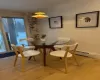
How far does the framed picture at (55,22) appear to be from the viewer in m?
4.30

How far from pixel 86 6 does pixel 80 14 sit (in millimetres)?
313

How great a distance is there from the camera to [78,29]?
3.82 meters

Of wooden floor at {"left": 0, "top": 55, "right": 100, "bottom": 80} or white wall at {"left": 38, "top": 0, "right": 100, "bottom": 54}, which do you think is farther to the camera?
white wall at {"left": 38, "top": 0, "right": 100, "bottom": 54}

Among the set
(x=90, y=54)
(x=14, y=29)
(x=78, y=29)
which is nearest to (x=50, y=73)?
(x=90, y=54)

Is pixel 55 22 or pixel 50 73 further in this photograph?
pixel 55 22

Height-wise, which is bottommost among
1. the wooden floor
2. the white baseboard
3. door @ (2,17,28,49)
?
the wooden floor

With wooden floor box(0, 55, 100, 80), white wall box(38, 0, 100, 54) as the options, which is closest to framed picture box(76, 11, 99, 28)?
white wall box(38, 0, 100, 54)

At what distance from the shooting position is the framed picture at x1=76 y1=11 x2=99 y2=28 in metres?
3.32

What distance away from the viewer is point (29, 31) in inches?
208

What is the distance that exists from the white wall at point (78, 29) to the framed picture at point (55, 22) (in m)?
0.13

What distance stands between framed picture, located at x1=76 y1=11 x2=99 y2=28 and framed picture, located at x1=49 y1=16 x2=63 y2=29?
762mm

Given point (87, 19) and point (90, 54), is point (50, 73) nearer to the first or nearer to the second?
point (90, 54)

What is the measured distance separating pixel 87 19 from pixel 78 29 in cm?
48

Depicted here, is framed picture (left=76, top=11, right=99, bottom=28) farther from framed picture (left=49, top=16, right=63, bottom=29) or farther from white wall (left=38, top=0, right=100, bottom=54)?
framed picture (left=49, top=16, right=63, bottom=29)
